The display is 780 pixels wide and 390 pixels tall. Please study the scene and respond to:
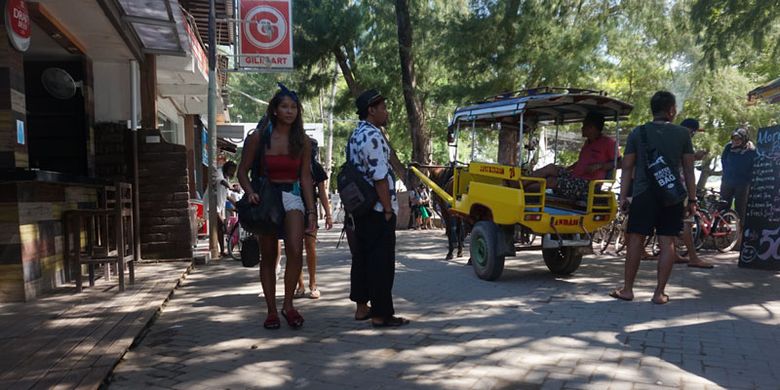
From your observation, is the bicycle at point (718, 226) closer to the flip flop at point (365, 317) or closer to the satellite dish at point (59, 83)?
the flip flop at point (365, 317)

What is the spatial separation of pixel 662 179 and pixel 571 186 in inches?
64.5

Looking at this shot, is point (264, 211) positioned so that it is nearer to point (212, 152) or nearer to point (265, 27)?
point (212, 152)

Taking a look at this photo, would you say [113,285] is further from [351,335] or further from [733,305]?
[733,305]

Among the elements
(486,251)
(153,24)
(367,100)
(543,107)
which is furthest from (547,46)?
(367,100)

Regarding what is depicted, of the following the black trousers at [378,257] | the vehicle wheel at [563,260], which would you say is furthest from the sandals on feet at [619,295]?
the black trousers at [378,257]

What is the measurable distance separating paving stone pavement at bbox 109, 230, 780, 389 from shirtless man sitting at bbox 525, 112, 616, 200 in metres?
1.06

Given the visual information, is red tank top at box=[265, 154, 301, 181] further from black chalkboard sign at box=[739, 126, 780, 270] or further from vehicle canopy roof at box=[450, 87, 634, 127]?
black chalkboard sign at box=[739, 126, 780, 270]

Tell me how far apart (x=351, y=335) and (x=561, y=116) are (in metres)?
4.51

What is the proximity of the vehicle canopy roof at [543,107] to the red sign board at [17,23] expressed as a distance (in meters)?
4.74

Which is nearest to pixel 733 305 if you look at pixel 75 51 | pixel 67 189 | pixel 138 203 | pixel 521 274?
pixel 521 274

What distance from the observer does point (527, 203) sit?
625cm

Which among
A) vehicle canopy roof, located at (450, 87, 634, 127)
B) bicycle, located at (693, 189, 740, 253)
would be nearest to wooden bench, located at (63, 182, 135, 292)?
vehicle canopy roof, located at (450, 87, 634, 127)

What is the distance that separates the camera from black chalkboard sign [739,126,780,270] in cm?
689

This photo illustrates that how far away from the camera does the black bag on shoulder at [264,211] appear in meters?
4.14
